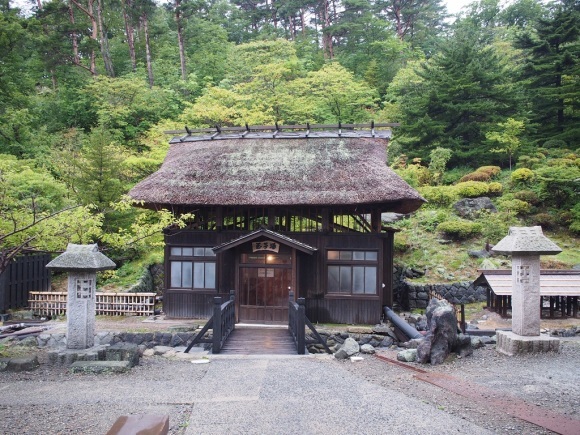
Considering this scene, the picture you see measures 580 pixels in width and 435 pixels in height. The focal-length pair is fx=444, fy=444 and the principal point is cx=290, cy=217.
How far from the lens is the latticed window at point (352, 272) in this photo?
1520 centimetres

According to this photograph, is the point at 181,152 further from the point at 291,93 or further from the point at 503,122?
the point at 503,122

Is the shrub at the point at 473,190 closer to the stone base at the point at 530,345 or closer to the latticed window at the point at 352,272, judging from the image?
the latticed window at the point at 352,272

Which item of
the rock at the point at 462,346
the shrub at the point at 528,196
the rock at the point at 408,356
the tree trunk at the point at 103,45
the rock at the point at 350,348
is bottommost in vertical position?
the rock at the point at 350,348

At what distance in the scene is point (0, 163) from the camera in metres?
11.3

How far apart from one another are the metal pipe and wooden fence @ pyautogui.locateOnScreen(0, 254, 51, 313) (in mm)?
13563

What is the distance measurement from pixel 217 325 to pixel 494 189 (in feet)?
64.3

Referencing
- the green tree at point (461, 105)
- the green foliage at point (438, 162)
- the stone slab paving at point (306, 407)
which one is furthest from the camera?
the green tree at point (461, 105)

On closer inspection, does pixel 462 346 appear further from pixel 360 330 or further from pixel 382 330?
pixel 360 330

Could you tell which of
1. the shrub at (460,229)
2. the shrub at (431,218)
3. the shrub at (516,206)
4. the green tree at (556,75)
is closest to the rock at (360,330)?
the shrub at (460,229)

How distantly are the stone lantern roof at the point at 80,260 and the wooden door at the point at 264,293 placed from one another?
5663 mm

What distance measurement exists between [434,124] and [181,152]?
1824 centimetres

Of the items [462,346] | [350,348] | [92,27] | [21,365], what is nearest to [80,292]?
[21,365]

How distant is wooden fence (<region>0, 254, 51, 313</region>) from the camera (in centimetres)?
1614

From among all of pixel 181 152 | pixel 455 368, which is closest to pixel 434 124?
pixel 181 152
